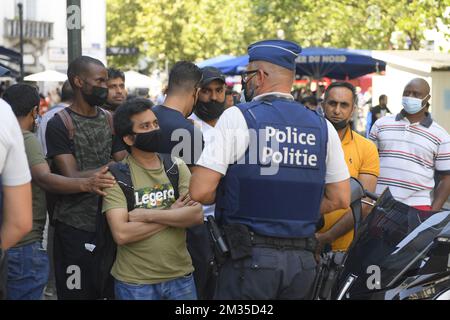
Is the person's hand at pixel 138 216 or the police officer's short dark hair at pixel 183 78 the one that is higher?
the police officer's short dark hair at pixel 183 78

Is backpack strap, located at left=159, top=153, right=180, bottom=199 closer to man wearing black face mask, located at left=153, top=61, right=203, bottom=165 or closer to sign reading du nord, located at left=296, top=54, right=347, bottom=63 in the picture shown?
man wearing black face mask, located at left=153, top=61, right=203, bottom=165

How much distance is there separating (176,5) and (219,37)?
3.20m

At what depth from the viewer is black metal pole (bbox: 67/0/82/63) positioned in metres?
6.96

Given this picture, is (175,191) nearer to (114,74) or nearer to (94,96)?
(94,96)

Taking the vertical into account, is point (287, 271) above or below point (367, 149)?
below

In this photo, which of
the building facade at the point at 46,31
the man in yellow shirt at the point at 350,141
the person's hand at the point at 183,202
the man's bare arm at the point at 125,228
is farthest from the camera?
the building facade at the point at 46,31

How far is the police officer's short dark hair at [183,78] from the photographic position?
582cm

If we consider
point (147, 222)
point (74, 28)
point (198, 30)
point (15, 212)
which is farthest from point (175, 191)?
point (198, 30)

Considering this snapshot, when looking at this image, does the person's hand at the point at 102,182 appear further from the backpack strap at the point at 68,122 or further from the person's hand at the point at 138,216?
the backpack strap at the point at 68,122

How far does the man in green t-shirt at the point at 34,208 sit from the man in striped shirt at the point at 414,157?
111 inches

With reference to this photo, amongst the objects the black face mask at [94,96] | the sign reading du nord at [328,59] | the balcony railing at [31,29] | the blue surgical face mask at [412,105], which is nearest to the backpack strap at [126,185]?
the black face mask at [94,96]

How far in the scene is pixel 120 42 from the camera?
5353 cm

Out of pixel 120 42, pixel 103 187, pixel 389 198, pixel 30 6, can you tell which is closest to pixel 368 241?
pixel 389 198

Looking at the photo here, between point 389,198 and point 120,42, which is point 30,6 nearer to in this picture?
point 120,42
